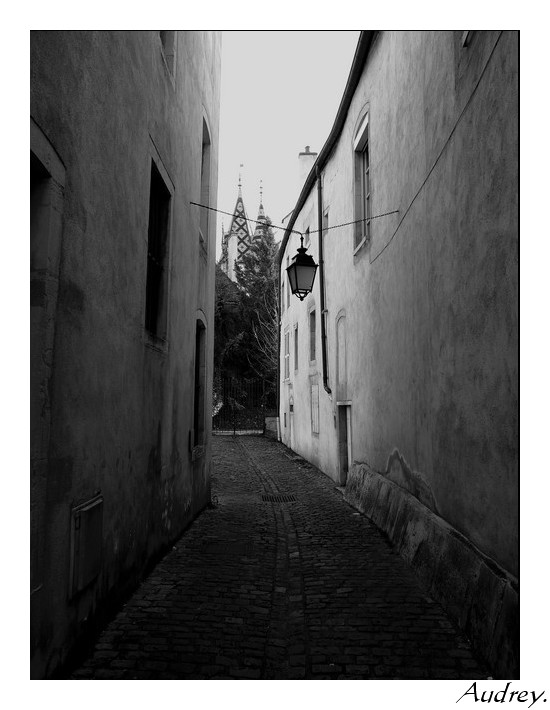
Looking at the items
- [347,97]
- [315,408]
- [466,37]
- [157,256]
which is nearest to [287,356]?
[315,408]

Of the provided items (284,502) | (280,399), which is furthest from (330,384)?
(280,399)

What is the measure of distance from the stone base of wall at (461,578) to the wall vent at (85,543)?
2.48m

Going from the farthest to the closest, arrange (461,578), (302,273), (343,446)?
(343,446) → (302,273) → (461,578)

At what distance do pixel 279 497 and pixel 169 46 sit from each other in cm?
740

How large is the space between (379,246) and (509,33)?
4.92m

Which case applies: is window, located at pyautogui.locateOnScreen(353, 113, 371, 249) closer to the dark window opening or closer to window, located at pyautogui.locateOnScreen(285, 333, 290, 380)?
the dark window opening

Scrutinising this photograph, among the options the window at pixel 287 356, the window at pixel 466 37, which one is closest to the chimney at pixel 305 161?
the window at pixel 287 356

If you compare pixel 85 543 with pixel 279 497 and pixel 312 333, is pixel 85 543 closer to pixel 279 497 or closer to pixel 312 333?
pixel 279 497

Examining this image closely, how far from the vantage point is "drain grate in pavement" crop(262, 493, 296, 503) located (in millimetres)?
10509

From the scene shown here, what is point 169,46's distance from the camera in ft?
22.1

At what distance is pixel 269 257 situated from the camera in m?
44.2

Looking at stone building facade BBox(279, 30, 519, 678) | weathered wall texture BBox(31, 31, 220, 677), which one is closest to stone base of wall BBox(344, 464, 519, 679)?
stone building facade BBox(279, 30, 519, 678)

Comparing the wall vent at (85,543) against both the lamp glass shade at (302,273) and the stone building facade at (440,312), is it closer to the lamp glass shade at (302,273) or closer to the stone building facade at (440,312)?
the stone building facade at (440,312)

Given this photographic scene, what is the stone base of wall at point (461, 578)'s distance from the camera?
3.42m
